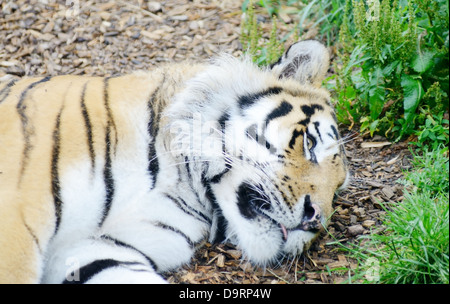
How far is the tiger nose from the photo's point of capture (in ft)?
9.58

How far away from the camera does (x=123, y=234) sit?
3.13 metres

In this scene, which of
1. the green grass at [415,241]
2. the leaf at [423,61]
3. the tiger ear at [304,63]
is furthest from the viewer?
the leaf at [423,61]

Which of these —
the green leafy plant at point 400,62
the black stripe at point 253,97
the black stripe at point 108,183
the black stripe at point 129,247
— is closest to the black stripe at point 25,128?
the black stripe at point 108,183

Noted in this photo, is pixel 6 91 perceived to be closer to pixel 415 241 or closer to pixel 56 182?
pixel 56 182

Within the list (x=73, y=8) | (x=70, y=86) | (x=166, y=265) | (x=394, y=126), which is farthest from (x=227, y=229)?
(x=73, y=8)

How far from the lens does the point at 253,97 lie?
332cm

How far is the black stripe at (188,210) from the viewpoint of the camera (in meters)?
3.21

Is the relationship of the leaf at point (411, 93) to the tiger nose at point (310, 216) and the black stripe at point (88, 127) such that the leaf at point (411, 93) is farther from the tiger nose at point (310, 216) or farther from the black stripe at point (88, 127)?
the black stripe at point (88, 127)

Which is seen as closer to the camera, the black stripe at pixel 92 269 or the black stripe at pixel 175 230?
the black stripe at pixel 92 269

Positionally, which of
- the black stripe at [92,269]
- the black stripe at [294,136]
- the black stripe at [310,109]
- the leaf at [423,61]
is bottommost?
the black stripe at [92,269]

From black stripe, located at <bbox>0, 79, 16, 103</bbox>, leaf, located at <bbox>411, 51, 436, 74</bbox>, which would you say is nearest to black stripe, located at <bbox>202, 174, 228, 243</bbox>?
black stripe, located at <bbox>0, 79, 16, 103</bbox>

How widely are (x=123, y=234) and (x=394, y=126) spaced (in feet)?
6.94

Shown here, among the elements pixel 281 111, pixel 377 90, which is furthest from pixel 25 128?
pixel 377 90

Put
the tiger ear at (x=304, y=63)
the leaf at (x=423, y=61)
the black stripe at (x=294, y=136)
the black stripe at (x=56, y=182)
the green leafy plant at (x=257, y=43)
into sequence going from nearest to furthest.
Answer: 1. the black stripe at (x=56, y=182)
2. the black stripe at (x=294, y=136)
3. the tiger ear at (x=304, y=63)
4. the leaf at (x=423, y=61)
5. the green leafy plant at (x=257, y=43)
